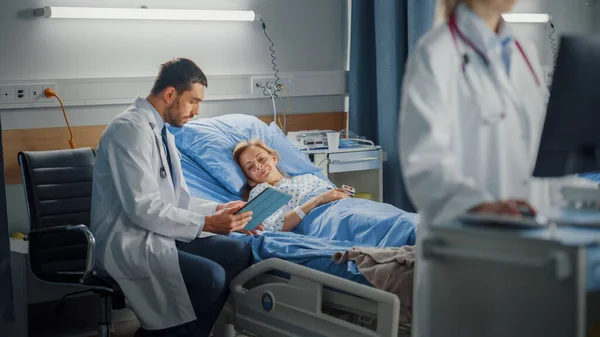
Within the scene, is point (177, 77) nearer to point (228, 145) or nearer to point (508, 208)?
point (228, 145)

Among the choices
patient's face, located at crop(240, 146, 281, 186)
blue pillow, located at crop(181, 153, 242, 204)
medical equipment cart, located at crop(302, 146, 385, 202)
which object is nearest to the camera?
blue pillow, located at crop(181, 153, 242, 204)

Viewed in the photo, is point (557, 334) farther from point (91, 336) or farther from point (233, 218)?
point (91, 336)

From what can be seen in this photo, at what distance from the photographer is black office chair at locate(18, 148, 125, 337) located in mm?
2984

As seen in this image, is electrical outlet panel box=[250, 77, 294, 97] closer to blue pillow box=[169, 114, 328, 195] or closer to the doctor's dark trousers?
blue pillow box=[169, 114, 328, 195]

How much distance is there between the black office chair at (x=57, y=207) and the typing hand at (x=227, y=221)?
463mm

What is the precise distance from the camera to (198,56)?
4.00 m

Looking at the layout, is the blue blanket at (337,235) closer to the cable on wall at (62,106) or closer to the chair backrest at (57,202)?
the chair backrest at (57,202)

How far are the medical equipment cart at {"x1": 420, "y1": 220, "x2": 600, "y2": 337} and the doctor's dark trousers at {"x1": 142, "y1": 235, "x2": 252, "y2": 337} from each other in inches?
56.4

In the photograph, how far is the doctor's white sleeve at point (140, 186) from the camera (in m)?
2.69

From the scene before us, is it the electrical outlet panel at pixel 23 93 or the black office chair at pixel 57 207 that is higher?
the electrical outlet panel at pixel 23 93

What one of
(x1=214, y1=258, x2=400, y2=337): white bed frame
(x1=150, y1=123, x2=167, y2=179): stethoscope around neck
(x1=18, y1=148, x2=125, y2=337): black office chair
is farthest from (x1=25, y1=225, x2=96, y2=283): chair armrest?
(x1=214, y1=258, x2=400, y2=337): white bed frame

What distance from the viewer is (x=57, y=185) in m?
3.17

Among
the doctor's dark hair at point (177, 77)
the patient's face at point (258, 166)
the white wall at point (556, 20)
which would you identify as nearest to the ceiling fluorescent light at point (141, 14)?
the patient's face at point (258, 166)

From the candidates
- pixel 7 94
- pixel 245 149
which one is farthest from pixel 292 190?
pixel 7 94
